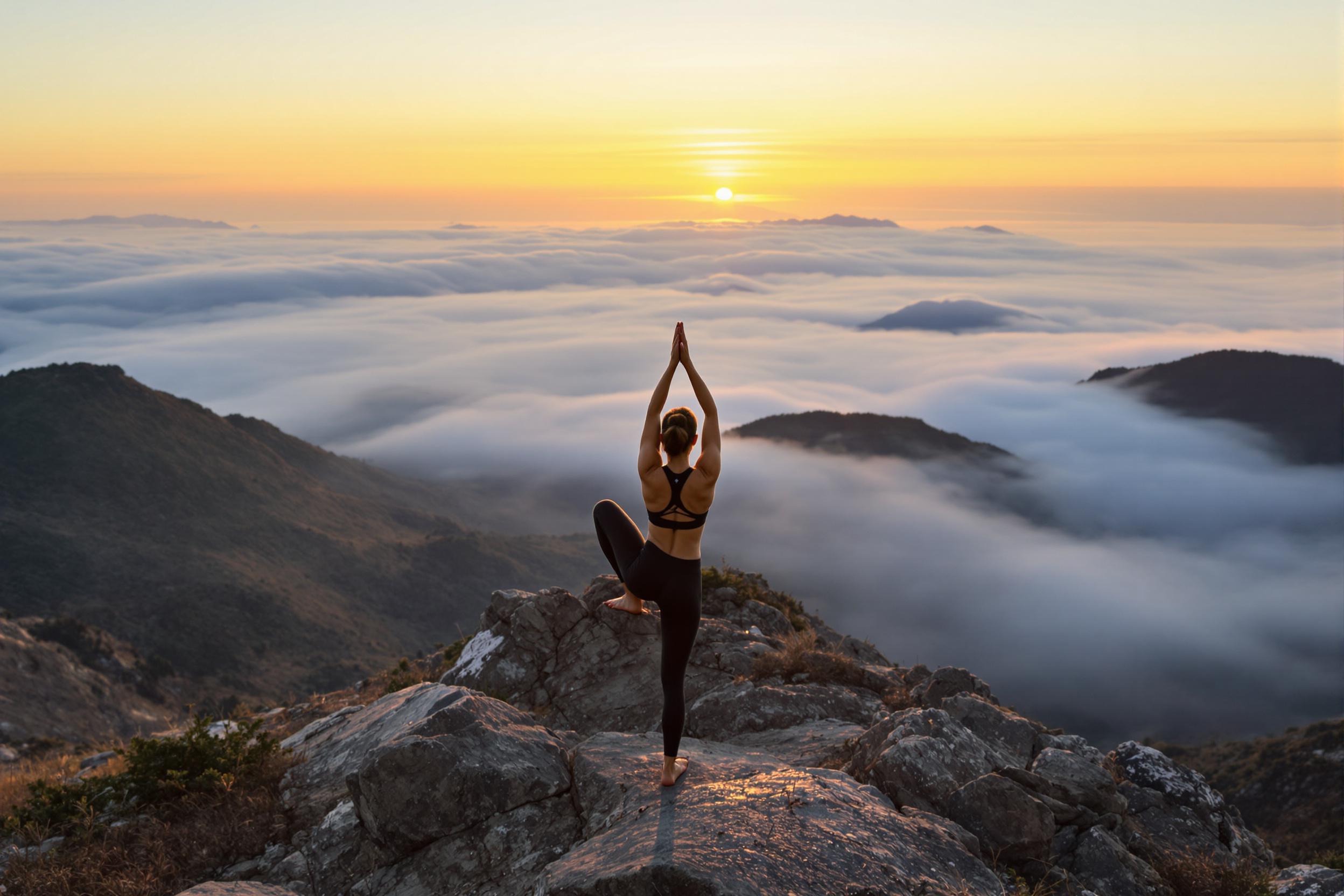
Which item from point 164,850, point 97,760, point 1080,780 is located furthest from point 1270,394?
point 164,850

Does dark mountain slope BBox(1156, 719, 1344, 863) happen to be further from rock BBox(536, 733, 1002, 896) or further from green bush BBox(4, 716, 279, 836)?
green bush BBox(4, 716, 279, 836)

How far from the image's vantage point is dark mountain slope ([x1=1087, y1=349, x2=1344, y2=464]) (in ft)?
510

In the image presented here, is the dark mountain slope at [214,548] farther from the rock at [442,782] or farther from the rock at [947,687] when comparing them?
the rock at [442,782]

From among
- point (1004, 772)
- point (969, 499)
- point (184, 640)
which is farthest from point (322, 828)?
point (969, 499)

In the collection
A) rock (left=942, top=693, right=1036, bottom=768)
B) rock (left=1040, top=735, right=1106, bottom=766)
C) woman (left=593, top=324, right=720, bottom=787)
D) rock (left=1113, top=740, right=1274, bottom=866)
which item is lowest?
rock (left=1113, top=740, right=1274, bottom=866)

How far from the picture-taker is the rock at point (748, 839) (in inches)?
194

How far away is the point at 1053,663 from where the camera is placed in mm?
98750

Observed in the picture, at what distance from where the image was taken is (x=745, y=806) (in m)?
5.73

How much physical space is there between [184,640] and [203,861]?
49.8 m

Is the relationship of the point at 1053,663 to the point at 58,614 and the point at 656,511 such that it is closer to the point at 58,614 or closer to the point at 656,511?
the point at 58,614

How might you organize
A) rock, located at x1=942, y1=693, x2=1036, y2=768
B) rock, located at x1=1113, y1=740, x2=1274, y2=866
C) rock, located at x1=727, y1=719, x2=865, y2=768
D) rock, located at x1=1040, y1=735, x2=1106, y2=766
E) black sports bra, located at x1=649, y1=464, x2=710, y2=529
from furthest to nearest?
rock, located at x1=1040, y1=735, x2=1106, y2=766, rock, located at x1=942, y1=693, x2=1036, y2=768, rock, located at x1=1113, y1=740, x2=1274, y2=866, rock, located at x1=727, y1=719, x2=865, y2=768, black sports bra, located at x1=649, y1=464, x2=710, y2=529

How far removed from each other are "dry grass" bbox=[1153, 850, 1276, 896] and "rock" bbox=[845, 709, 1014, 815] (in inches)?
59.6

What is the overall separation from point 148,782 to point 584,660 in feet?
17.2

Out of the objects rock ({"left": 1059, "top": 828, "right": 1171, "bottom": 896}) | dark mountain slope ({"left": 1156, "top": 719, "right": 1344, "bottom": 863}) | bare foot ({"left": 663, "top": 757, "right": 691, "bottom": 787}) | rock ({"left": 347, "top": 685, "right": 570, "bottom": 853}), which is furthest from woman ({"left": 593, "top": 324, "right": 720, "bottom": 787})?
dark mountain slope ({"left": 1156, "top": 719, "right": 1344, "bottom": 863})
